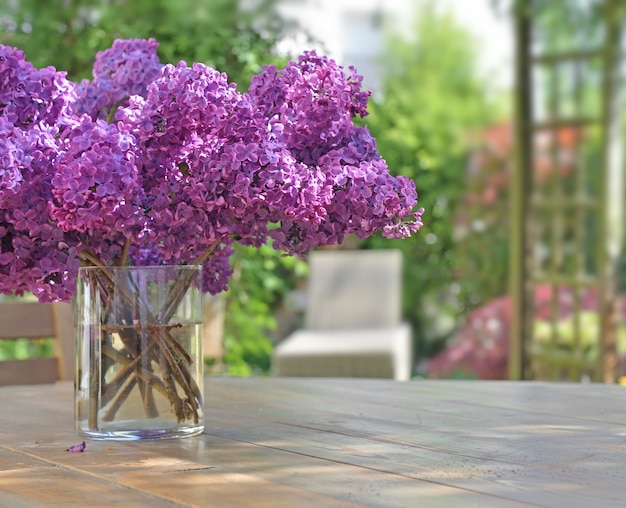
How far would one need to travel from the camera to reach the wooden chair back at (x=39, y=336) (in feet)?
7.00

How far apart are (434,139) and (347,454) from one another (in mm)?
6124

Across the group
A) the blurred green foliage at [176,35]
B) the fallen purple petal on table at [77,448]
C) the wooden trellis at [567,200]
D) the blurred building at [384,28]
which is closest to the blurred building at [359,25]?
the blurred building at [384,28]

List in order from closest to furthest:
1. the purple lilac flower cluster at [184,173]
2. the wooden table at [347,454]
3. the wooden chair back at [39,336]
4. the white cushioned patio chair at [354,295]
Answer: the wooden table at [347,454] → the purple lilac flower cluster at [184,173] → the wooden chair back at [39,336] → the white cushioned patio chair at [354,295]

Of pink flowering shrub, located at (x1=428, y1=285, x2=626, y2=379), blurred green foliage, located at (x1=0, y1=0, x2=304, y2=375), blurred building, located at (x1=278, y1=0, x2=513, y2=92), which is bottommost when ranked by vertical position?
pink flowering shrub, located at (x1=428, y1=285, x2=626, y2=379)

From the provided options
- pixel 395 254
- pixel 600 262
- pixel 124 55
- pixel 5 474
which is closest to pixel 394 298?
pixel 395 254

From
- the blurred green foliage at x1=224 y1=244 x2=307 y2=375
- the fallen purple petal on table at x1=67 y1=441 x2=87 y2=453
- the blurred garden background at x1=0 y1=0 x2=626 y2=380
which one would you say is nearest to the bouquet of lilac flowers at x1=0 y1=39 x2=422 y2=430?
the fallen purple petal on table at x1=67 y1=441 x2=87 y2=453

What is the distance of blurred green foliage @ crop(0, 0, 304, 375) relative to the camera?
371cm

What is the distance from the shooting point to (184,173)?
1.30 m

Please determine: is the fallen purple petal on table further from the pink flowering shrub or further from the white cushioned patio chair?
the pink flowering shrub

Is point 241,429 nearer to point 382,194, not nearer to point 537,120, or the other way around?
point 382,194

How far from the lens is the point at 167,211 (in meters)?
1.25

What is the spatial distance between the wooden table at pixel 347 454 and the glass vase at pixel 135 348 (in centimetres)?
3

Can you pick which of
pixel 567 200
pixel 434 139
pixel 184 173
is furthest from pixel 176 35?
pixel 434 139

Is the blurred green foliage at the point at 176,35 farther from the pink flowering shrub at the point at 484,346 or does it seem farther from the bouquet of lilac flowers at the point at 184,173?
the bouquet of lilac flowers at the point at 184,173
